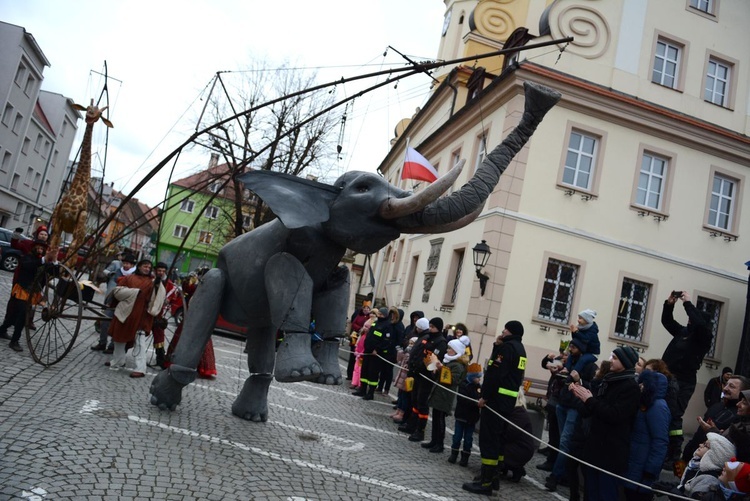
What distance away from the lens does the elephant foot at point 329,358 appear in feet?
16.5

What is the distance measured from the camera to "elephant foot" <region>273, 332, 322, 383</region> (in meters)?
4.52

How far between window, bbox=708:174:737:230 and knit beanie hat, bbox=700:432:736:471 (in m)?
13.2

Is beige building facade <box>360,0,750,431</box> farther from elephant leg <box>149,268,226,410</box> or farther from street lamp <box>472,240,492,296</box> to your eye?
elephant leg <box>149,268,226,410</box>

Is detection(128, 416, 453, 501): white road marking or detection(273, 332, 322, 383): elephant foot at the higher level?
detection(273, 332, 322, 383): elephant foot

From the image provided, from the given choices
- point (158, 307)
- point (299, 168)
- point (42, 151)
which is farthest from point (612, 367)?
point (42, 151)

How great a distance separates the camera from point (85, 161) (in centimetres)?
1027

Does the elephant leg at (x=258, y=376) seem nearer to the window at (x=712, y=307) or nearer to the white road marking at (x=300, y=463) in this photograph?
the white road marking at (x=300, y=463)

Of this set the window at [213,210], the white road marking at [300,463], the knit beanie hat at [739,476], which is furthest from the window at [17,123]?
the knit beanie hat at [739,476]

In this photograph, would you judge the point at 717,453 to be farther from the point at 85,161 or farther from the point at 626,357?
the point at 85,161

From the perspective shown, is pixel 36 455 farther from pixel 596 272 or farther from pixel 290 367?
pixel 596 272

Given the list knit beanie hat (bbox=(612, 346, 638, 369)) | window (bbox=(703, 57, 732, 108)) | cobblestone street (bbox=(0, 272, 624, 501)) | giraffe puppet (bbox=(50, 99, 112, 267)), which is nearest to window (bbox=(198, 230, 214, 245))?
giraffe puppet (bbox=(50, 99, 112, 267))

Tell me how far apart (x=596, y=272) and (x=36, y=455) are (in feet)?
42.9

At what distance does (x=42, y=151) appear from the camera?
136 feet

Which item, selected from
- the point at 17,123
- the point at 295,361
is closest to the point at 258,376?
the point at 295,361
